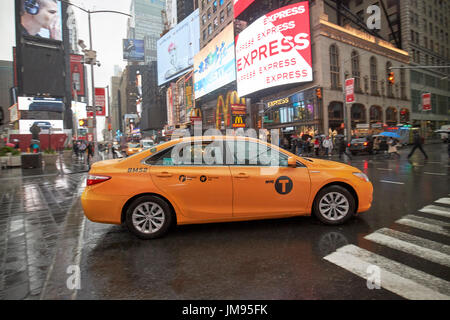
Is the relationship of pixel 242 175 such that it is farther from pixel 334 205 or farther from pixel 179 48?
pixel 179 48

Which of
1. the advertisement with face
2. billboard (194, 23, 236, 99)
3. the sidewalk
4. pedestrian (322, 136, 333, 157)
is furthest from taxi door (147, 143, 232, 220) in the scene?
the advertisement with face

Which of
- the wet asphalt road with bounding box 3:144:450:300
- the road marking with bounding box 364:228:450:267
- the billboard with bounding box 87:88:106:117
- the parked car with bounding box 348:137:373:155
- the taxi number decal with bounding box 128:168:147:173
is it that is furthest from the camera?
the parked car with bounding box 348:137:373:155

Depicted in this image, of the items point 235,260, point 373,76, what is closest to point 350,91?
point 373,76

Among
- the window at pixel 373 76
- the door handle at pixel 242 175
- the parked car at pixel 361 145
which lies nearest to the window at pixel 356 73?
the window at pixel 373 76

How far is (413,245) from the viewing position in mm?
3645

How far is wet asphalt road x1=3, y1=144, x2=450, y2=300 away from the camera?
2.64 meters

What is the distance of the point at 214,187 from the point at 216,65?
157 feet

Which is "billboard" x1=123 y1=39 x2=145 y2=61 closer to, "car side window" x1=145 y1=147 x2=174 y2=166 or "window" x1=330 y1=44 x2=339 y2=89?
"window" x1=330 y1=44 x2=339 y2=89

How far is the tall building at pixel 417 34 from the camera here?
46594mm

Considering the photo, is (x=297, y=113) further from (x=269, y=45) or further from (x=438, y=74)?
(x=438, y=74)

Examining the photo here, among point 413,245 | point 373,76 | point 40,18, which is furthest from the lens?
point 40,18

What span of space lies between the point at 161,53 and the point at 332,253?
8961 cm

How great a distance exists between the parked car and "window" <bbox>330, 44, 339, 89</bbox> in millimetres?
12590

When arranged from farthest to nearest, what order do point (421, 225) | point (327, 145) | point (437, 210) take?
point (327, 145) → point (437, 210) → point (421, 225)
